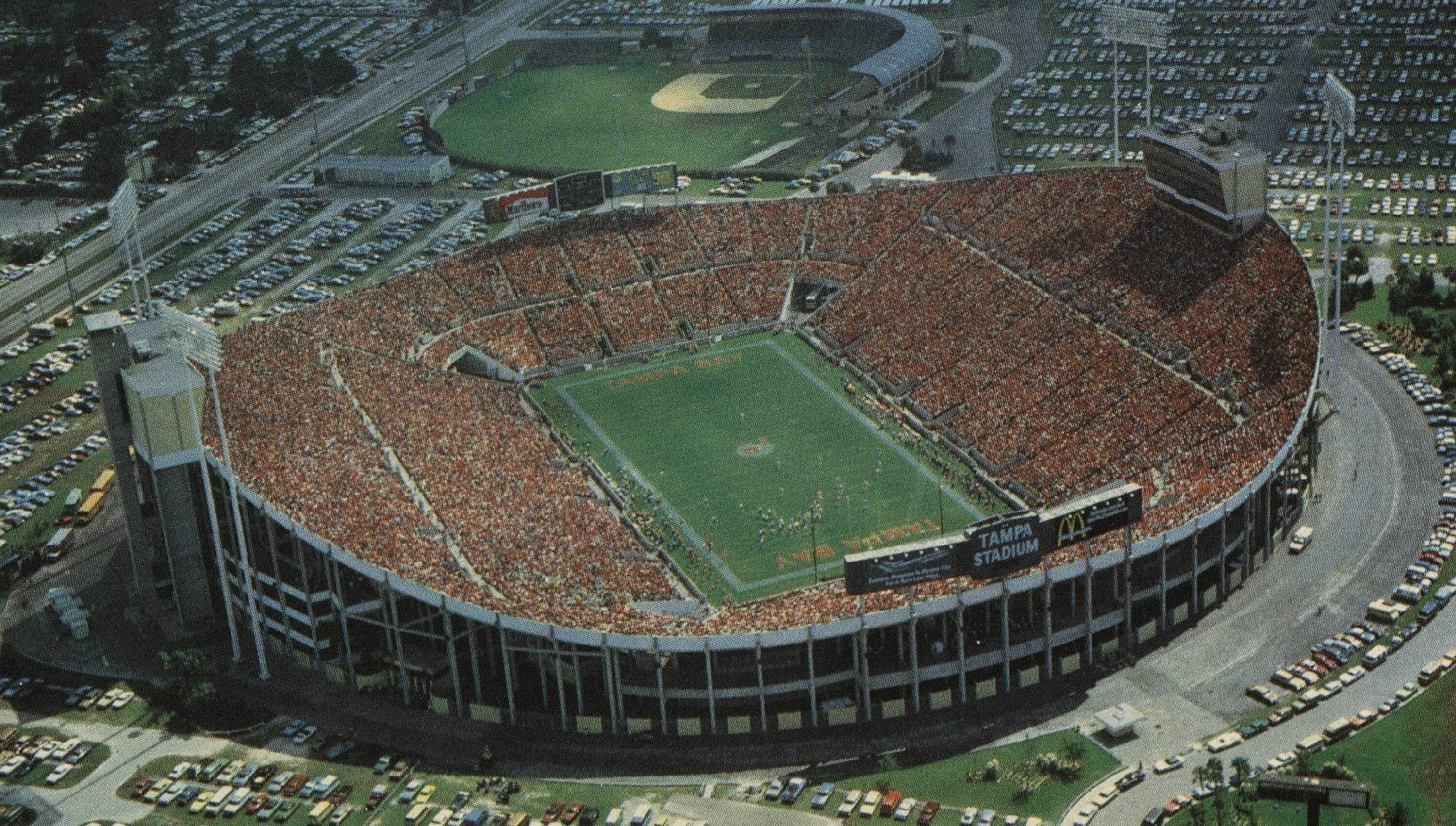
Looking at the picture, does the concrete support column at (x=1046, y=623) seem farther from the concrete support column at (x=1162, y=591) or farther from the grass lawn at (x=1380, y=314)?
the grass lawn at (x=1380, y=314)

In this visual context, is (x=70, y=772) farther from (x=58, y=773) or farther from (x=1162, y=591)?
(x=1162, y=591)

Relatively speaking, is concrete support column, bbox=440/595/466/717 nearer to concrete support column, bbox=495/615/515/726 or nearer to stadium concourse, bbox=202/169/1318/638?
stadium concourse, bbox=202/169/1318/638

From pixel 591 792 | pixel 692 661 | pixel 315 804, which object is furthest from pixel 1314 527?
pixel 315 804

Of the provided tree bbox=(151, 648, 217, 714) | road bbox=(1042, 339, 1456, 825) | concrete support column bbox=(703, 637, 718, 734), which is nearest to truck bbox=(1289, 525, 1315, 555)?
road bbox=(1042, 339, 1456, 825)

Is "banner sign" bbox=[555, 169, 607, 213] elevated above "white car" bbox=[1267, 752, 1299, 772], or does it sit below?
above

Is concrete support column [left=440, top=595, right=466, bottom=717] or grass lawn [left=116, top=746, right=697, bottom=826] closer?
grass lawn [left=116, top=746, right=697, bottom=826]

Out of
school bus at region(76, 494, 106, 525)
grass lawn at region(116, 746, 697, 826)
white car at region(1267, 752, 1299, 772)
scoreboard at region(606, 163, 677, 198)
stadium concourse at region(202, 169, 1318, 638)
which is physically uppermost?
scoreboard at region(606, 163, 677, 198)
